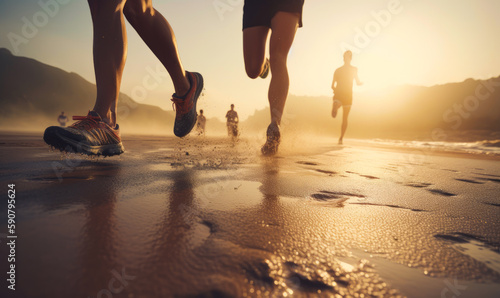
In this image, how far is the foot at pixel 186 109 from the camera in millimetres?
1854

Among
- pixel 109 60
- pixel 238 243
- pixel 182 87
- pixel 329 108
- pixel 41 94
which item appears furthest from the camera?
pixel 41 94

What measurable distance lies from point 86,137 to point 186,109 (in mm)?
756

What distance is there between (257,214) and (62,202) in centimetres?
52

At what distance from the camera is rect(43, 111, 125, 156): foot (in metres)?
1.14

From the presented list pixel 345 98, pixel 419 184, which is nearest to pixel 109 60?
pixel 419 184

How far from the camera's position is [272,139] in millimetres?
2193

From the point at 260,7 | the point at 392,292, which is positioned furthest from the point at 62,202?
the point at 260,7

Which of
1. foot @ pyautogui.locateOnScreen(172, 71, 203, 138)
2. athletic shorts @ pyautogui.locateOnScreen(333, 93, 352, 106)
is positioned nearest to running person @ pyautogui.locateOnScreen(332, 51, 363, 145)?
athletic shorts @ pyautogui.locateOnScreen(333, 93, 352, 106)

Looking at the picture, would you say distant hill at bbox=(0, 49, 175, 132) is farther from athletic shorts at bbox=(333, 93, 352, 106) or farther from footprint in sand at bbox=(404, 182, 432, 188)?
footprint in sand at bbox=(404, 182, 432, 188)

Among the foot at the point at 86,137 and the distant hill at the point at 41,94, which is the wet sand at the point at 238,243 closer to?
the foot at the point at 86,137

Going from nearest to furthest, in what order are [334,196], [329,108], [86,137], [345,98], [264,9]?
[334,196]
[86,137]
[264,9]
[345,98]
[329,108]

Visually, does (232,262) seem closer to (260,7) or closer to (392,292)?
(392,292)

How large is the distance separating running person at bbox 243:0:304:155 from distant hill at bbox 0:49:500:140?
4.07ft

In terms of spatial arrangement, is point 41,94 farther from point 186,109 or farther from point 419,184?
point 419,184
